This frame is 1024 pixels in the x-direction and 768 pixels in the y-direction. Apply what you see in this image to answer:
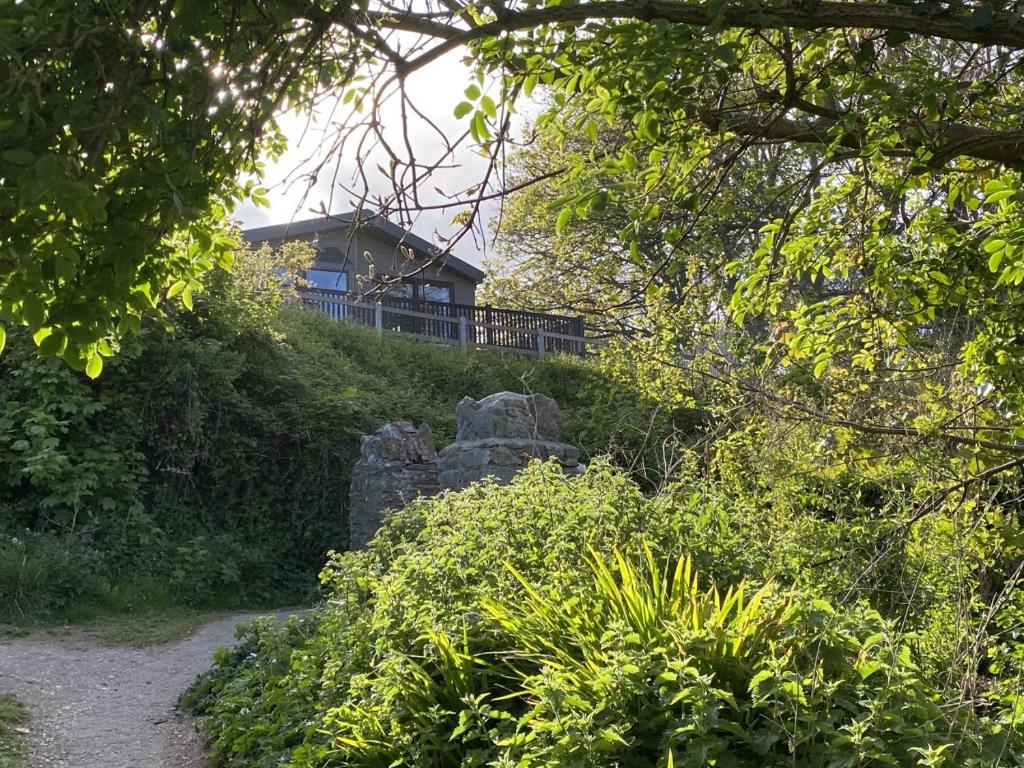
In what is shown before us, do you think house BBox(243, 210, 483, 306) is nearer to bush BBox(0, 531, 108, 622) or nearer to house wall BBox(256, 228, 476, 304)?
house wall BBox(256, 228, 476, 304)

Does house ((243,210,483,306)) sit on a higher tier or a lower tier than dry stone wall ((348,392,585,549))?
higher

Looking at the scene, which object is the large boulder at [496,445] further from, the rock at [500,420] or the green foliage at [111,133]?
the green foliage at [111,133]

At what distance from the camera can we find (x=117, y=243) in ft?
9.66

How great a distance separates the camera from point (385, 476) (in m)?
11.8

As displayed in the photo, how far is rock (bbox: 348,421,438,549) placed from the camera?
11758 millimetres

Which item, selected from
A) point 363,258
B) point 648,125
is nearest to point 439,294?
point 363,258

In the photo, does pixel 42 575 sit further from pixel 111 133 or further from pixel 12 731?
pixel 111 133

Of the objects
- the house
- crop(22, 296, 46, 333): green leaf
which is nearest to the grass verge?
crop(22, 296, 46, 333): green leaf

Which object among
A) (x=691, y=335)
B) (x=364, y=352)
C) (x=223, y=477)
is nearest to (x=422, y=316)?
(x=364, y=352)

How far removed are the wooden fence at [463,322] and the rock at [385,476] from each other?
24.1ft

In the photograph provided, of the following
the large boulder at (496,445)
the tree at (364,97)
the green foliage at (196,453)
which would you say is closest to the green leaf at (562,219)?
the tree at (364,97)

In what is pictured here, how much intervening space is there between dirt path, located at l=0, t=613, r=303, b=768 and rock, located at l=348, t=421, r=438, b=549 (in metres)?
2.75

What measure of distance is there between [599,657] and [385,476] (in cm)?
821

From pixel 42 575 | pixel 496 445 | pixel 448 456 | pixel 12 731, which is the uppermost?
pixel 496 445
